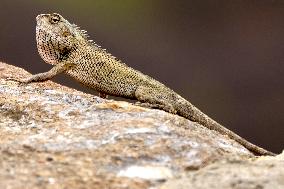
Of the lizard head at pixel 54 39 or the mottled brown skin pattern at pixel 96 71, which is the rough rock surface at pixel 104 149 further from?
the lizard head at pixel 54 39

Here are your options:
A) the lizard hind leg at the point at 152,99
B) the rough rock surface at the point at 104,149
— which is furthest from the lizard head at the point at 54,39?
the rough rock surface at the point at 104,149

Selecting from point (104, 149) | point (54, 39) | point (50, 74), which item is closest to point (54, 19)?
point (54, 39)

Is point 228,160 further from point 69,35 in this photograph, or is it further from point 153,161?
point 69,35

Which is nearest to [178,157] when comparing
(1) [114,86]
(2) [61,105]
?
(2) [61,105]

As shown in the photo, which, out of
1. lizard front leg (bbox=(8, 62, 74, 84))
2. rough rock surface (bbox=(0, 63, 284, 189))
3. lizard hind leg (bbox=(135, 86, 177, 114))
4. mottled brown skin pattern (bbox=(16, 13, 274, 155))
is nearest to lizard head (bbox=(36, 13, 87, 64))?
mottled brown skin pattern (bbox=(16, 13, 274, 155))

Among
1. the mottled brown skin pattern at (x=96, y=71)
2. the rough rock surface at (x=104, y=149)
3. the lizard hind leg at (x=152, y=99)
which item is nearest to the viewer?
the rough rock surface at (x=104, y=149)

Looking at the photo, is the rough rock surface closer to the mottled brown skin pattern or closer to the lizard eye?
the mottled brown skin pattern
